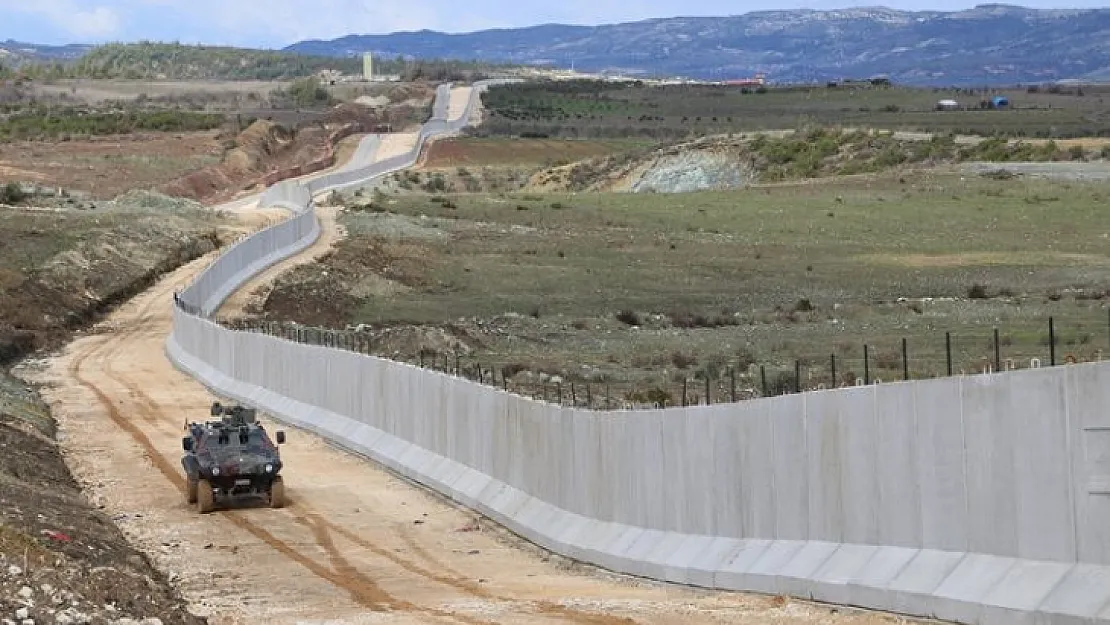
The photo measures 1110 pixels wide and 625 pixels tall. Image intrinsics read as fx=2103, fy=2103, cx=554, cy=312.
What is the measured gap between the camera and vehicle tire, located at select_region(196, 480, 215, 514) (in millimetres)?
28969

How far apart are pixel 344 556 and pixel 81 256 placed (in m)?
51.0

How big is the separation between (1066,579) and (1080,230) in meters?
65.9

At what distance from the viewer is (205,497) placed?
95.3 feet

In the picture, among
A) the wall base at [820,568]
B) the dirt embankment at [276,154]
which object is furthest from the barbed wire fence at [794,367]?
the dirt embankment at [276,154]

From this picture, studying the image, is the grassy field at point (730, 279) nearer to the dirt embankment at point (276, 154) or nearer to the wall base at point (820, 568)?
the wall base at point (820, 568)

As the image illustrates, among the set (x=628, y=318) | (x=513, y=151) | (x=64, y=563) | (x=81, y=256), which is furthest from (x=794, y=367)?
(x=513, y=151)

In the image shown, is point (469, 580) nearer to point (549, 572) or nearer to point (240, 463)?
point (549, 572)

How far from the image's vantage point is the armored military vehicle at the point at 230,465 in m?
28.9

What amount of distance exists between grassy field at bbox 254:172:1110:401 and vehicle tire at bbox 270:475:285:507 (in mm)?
8585

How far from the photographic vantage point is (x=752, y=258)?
73.9 m

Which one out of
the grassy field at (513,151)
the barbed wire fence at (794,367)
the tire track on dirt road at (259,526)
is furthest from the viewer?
the grassy field at (513,151)

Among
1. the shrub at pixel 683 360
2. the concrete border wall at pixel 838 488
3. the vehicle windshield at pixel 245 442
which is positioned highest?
the concrete border wall at pixel 838 488

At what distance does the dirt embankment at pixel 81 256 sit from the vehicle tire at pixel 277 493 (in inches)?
1064

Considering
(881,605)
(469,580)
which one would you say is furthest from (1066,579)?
(469,580)
